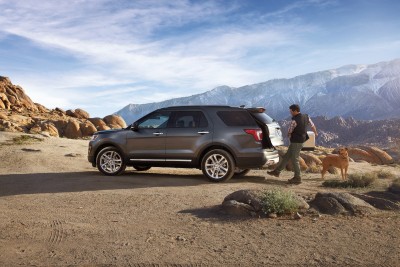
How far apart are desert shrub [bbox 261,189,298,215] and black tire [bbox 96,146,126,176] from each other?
17.6 feet

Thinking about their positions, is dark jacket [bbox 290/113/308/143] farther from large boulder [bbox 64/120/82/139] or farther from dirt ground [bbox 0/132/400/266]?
large boulder [bbox 64/120/82/139]

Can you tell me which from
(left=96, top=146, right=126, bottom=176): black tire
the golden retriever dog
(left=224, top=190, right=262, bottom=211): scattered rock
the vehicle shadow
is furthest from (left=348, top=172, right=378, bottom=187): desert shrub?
(left=96, top=146, right=126, bottom=176): black tire

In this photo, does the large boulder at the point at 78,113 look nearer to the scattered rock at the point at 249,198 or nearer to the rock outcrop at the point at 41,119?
the rock outcrop at the point at 41,119

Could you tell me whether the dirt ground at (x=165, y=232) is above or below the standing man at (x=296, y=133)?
below

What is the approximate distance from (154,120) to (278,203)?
517 centimetres

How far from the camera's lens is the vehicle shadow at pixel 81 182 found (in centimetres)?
988

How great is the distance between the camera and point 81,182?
1068cm

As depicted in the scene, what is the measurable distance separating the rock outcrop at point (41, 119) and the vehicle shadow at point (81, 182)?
660 inches

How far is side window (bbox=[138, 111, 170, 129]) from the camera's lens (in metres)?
11.3

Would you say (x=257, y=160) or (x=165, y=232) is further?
(x=257, y=160)

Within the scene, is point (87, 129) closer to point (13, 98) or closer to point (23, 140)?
point (13, 98)

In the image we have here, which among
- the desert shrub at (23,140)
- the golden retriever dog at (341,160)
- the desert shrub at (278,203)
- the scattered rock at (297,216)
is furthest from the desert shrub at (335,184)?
the desert shrub at (23,140)

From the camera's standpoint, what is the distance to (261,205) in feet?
23.6

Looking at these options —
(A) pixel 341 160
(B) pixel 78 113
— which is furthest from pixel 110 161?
(B) pixel 78 113
